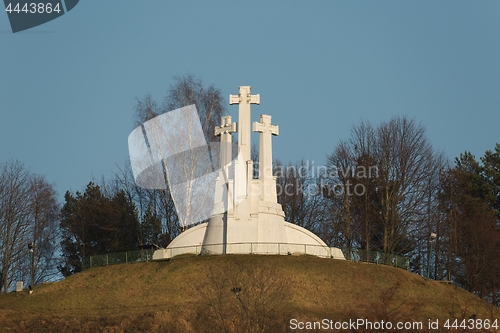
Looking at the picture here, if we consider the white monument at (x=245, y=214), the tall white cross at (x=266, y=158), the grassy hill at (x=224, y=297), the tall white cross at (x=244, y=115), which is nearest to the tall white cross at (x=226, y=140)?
the white monument at (x=245, y=214)

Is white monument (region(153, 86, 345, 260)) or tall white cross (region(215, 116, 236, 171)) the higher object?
tall white cross (region(215, 116, 236, 171))

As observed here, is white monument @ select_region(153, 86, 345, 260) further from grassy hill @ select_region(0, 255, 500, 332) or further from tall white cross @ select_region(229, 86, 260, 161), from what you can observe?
grassy hill @ select_region(0, 255, 500, 332)

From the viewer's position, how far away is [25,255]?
5741cm

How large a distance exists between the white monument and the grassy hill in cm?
139

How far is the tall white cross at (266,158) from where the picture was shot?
45.9 meters

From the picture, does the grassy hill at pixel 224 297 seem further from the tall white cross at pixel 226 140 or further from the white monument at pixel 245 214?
the tall white cross at pixel 226 140

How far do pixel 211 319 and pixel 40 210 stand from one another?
85.9 feet

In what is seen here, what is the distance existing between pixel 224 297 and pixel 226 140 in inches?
420

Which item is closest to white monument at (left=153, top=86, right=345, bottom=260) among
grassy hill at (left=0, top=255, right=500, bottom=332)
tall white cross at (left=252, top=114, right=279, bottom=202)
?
tall white cross at (left=252, top=114, right=279, bottom=202)

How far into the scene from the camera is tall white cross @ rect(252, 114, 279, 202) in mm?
45875

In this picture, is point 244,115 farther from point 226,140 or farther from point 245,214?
point 245,214

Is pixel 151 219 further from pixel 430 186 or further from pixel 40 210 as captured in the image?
pixel 430 186

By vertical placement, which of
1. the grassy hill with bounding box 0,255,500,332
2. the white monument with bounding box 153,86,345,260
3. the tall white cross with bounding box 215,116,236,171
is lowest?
the grassy hill with bounding box 0,255,500,332

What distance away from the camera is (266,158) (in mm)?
46094
